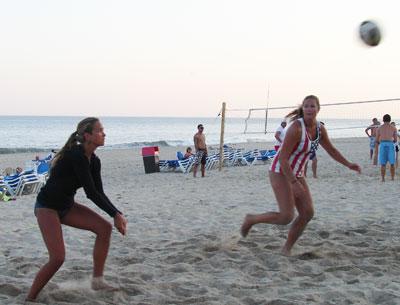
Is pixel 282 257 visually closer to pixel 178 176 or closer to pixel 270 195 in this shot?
pixel 270 195

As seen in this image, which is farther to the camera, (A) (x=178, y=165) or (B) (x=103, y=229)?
(A) (x=178, y=165)

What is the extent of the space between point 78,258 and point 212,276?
1.30m

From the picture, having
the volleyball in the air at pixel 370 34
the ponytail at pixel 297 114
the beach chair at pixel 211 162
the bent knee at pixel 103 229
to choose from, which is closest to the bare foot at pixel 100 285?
the bent knee at pixel 103 229

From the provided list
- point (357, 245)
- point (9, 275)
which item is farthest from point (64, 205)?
point (357, 245)

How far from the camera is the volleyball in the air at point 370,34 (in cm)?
620

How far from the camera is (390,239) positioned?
5.20 m

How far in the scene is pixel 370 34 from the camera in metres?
6.23

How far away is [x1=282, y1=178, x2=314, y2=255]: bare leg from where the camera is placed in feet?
14.6

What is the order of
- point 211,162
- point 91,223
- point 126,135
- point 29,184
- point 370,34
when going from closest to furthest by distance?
point 91,223
point 370,34
point 29,184
point 211,162
point 126,135

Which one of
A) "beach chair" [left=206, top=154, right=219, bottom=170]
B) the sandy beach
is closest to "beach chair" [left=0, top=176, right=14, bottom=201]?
the sandy beach

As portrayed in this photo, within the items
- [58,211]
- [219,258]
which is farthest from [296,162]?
[58,211]

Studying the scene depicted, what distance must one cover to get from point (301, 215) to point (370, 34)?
108 inches

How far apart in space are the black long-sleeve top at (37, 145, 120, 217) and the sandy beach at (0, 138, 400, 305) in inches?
25.0

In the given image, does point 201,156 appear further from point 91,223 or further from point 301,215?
point 91,223
